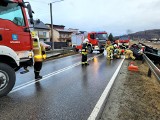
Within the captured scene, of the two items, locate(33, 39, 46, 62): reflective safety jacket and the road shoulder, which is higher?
locate(33, 39, 46, 62): reflective safety jacket

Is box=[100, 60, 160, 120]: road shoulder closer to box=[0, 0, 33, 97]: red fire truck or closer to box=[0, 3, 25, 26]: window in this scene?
box=[0, 0, 33, 97]: red fire truck

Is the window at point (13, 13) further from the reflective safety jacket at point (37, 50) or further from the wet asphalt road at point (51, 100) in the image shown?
the wet asphalt road at point (51, 100)

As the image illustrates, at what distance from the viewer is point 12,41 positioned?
20.8 feet

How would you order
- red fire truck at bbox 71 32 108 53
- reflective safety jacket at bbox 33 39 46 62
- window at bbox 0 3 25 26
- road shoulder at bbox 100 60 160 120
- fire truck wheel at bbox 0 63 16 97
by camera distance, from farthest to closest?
red fire truck at bbox 71 32 108 53 → reflective safety jacket at bbox 33 39 46 62 → window at bbox 0 3 25 26 → fire truck wheel at bbox 0 63 16 97 → road shoulder at bbox 100 60 160 120

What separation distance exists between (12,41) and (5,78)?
108 centimetres

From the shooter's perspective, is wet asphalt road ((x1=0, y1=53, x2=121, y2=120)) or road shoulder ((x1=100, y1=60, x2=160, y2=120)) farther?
road shoulder ((x1=100, y1=60, x2=160, y2=120))

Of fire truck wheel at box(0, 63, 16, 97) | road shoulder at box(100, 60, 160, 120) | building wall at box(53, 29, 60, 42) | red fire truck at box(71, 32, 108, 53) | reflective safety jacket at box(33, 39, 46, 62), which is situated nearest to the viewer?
road shoulder at box(100, 60, 160, 120)

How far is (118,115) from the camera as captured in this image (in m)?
4.97

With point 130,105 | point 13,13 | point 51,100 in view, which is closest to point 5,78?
point 51,100

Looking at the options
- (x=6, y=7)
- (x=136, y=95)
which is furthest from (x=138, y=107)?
(x=6, y=7)

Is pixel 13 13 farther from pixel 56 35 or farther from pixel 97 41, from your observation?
pixel 56 35

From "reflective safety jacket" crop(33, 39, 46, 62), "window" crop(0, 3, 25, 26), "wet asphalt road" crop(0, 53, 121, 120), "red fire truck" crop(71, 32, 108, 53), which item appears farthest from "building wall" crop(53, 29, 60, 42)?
"window" crop(0, 3, 25, 26)

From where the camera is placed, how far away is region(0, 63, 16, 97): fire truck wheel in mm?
5922

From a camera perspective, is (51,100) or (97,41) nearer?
(51,100)
